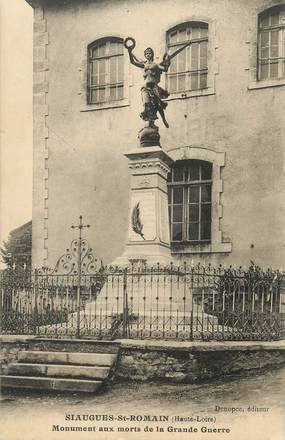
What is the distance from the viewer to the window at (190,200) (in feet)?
47.3

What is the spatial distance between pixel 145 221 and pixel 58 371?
130 inches

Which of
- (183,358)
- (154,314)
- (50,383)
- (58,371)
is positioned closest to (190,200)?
(154,314)

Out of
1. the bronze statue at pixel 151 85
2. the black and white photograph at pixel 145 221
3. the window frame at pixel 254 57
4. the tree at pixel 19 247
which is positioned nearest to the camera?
the black and white photograph at pixel 145 221

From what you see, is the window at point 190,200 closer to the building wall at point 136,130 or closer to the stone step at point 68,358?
the building wall at point 136,130

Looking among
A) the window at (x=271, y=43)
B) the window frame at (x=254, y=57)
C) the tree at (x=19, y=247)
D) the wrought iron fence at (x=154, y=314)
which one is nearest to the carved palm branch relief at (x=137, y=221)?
the wrought iron fence at (x=154, y=314)

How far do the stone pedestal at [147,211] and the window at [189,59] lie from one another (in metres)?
4.31

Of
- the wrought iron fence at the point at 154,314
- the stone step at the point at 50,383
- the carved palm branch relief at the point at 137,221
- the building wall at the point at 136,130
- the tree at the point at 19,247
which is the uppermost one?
the building wall at the point at 136,130

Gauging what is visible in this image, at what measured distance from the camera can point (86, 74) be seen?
15.8 metres

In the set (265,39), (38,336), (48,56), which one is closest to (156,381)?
(38,336)

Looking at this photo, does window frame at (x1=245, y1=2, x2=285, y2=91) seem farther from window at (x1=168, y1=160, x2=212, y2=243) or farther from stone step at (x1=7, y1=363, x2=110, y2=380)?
stone step at (x1=7, y1=363, x2=110, y2=380)

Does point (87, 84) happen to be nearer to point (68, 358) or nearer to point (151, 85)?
point (151, 85)

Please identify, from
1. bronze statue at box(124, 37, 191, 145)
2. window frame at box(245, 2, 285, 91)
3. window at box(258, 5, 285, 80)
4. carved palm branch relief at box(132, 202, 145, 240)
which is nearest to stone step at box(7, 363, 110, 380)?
carved palm branch relief at box(132, 202, 145, 240)

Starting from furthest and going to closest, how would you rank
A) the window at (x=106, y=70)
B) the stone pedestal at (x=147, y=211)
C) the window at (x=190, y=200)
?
the window at (x=106, y=70) < the window at (x=190, y=200) < the stone pedestal at (x=147, y=211)

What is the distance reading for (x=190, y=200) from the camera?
14.5m
